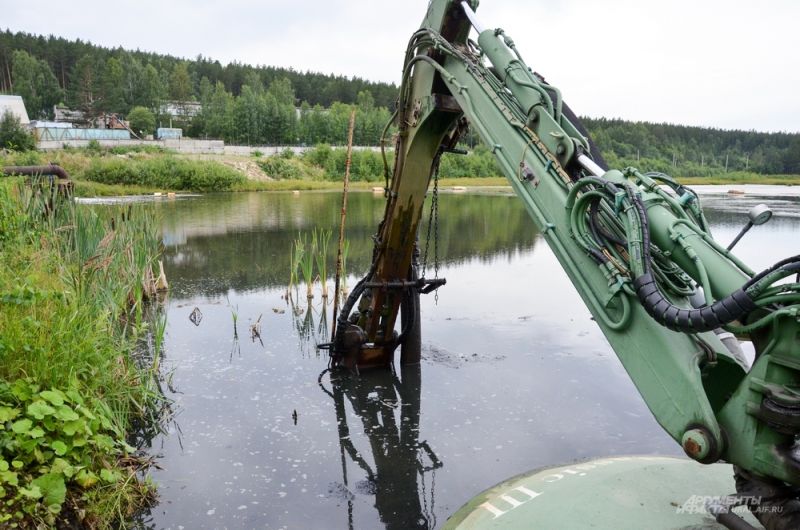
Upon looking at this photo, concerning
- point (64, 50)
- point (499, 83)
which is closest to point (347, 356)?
point (499, 83)

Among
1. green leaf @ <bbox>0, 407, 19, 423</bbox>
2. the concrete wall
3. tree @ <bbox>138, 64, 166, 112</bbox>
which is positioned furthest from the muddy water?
tree @ <bbox>138, 64, 166, 112</bbox>

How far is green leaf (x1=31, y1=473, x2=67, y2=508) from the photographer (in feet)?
10.4

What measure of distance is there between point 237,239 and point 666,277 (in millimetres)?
14280

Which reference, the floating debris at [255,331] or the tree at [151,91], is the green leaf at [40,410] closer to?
the floating debris at [255,331]

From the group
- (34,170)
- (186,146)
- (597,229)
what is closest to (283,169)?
(186,146)

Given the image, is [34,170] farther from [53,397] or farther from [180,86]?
[180,86]

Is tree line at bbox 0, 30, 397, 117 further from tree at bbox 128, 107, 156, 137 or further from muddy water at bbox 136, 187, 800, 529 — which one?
muddy water at bbox 136, 187, 800, 529

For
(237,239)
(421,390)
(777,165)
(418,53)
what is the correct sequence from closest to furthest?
(418,53), (421,390), (237,239), (777,165)

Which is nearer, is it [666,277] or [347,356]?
[666,277]

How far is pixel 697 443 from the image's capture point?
2293mm

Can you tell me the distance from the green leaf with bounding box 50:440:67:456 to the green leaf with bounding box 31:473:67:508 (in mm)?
128

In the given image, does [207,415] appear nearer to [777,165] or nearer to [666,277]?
[666,277]

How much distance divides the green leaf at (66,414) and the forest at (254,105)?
56499 mm

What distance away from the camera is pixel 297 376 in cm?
665
